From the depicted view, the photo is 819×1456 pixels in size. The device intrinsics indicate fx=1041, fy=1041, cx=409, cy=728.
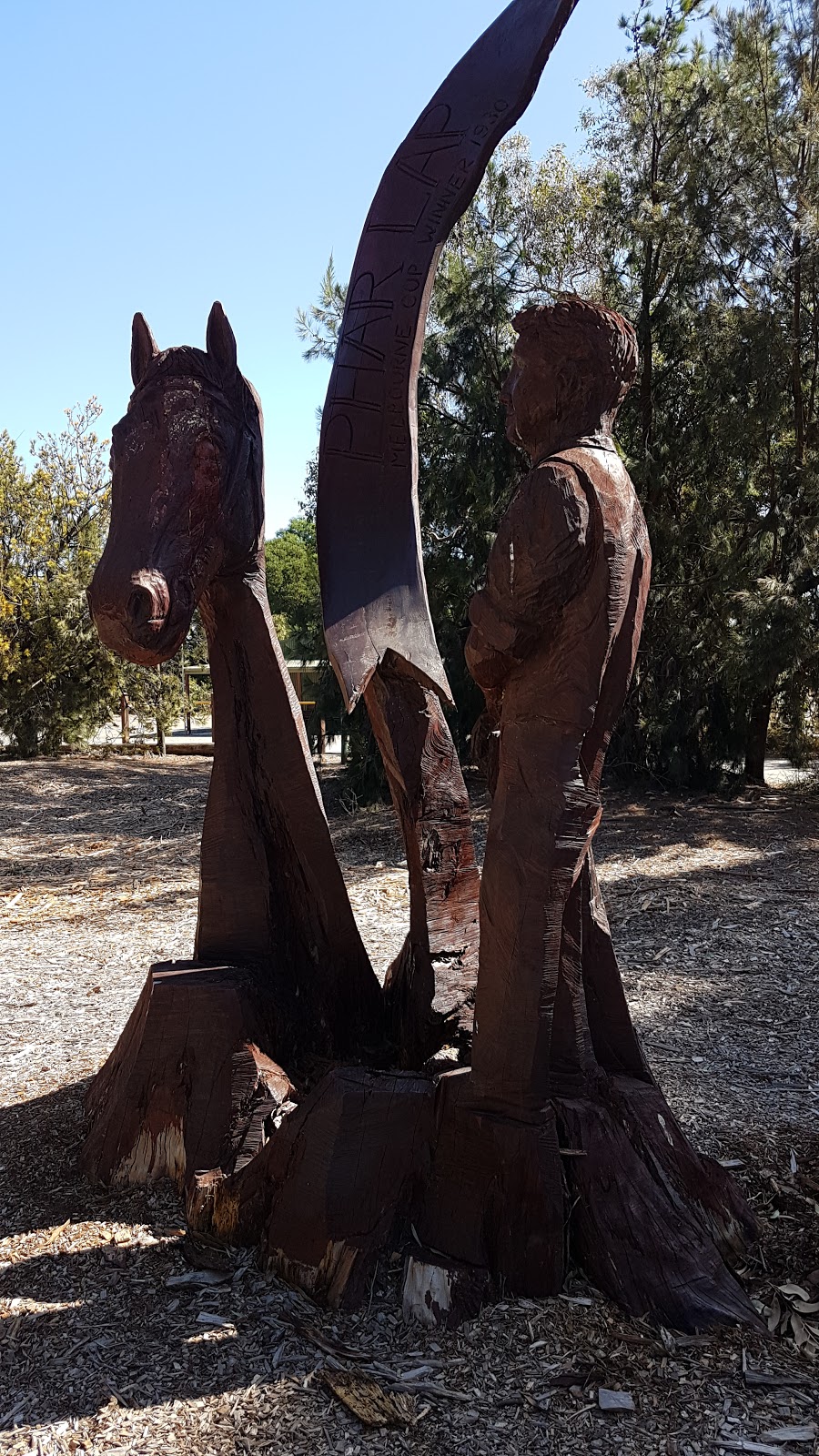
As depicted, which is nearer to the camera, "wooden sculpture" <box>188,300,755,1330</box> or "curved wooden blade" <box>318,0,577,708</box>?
"wooden sculpture" <box>188,300,755,1330</box>

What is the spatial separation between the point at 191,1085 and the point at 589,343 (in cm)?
219

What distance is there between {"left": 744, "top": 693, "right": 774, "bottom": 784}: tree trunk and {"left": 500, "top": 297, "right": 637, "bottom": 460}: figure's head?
7.66 m

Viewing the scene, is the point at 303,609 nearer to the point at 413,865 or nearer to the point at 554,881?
the point at 413,865

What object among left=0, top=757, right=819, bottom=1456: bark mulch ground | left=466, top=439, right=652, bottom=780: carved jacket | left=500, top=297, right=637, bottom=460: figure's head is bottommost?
left=0, top=757, right=819, bottom=1456: bark mulch ground

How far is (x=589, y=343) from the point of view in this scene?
7.95 feet

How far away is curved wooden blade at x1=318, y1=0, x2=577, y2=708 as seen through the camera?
9.66ft

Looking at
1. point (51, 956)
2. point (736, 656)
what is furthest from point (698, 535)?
point (51, 956)

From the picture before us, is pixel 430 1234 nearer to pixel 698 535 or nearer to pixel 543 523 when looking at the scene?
pixel 543 523

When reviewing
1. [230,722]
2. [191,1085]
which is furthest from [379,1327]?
[230,722]

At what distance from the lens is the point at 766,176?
28.7 feet

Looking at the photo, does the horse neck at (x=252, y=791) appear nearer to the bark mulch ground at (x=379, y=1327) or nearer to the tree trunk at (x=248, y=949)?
the tree trunk at (x=248, y=949)

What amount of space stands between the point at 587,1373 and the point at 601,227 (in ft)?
30.8

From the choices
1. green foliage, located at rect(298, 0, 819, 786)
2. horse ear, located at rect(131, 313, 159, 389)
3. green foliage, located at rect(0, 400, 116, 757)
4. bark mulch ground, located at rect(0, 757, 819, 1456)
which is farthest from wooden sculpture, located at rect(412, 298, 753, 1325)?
green foliage, located at rect(0, 400, 116, 757)

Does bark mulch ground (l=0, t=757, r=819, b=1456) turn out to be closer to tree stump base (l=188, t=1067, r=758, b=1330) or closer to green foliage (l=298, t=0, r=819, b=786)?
tree stump base (l=188, t=1067, r=758, b=1330)
